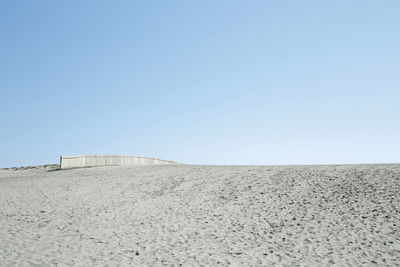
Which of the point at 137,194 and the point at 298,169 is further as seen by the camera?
the point at 298,169

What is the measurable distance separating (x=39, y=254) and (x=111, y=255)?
1.11 m

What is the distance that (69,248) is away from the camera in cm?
534

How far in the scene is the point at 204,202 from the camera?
774 cm

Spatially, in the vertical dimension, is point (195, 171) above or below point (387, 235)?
above

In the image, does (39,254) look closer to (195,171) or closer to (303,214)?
(303,214)

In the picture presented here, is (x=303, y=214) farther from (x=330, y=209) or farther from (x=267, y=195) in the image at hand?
(x=267, y=195)

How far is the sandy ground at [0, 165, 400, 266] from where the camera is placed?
496cm

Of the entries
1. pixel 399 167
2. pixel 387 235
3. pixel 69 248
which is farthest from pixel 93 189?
pixel 399 167

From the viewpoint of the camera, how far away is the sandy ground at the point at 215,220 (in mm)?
4965

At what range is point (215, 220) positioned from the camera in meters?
6.57

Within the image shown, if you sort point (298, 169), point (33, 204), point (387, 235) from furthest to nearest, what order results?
point (298, 169) → point (33, 204) → point (387, 235)

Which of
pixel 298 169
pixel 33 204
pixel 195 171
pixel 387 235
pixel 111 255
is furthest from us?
pixel 195 171

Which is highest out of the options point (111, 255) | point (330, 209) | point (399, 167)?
point (399, 167)

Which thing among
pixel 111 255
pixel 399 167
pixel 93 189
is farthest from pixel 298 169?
pixel 111 255
